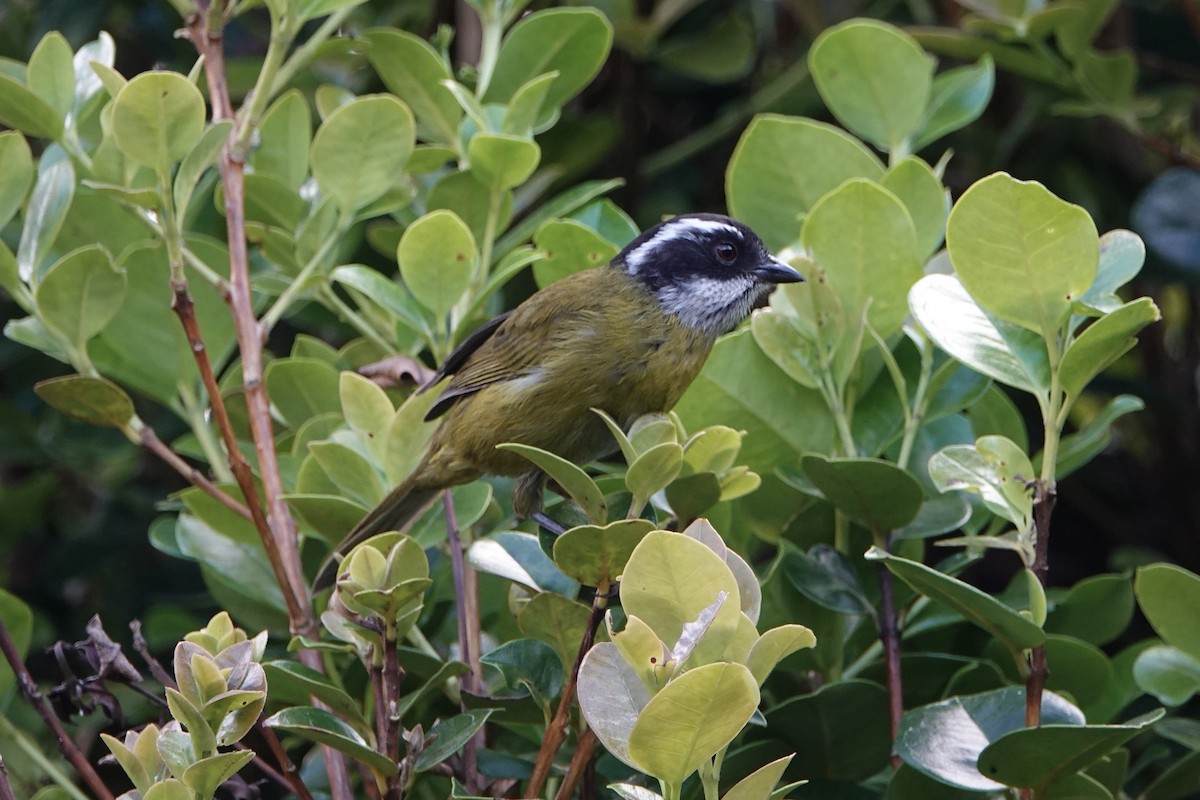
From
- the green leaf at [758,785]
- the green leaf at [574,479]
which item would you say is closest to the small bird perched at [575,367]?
the green leaf at [574,479]

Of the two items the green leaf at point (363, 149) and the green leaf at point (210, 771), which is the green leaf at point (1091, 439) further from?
the green leaf at point (210, 771)

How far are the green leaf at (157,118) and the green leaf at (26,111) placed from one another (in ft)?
0.95

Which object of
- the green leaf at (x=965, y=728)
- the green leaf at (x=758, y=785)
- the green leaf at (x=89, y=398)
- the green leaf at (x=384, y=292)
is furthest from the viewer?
the green leaf at (x=384, y=292)

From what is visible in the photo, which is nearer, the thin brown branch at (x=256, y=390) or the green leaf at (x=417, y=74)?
the thin brown branch at (x=256, y=390)

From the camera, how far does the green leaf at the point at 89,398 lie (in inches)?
86.5

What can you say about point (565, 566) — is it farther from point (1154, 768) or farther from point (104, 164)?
point (1154, 768)

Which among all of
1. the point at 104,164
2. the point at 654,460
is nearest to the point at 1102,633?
the point at 654,460

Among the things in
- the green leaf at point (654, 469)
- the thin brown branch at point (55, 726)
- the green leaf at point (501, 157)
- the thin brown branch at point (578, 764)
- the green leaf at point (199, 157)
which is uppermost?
the green leaf at point (199, 157)

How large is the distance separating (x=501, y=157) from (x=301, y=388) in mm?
569

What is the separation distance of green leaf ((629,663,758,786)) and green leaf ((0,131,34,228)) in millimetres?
1493

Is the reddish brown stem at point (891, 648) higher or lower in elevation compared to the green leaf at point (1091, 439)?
lower

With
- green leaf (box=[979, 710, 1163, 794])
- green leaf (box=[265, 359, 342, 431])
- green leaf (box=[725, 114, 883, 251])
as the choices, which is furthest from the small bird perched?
green leaf (box=[979, 710, 1163, 794])

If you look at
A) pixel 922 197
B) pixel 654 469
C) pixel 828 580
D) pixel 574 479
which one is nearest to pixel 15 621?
pixel 574 479

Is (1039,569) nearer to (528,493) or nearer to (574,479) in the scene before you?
(574,479)
